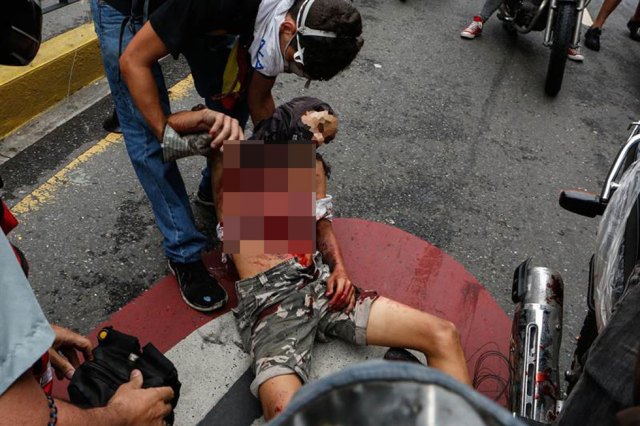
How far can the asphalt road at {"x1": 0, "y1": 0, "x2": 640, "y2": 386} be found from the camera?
2689 millimetres

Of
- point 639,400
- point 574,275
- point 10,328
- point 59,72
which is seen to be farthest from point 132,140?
point 574,275

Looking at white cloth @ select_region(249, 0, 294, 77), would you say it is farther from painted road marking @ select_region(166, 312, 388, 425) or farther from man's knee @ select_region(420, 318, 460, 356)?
man's knee @ select_region(420, 318, 460, 356)

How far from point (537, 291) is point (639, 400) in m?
1.19

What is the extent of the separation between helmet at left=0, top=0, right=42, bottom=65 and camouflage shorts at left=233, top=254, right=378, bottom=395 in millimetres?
1024

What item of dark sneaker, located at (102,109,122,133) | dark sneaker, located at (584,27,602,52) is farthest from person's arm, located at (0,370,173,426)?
dark sneaker, located at (584,27,602,52)

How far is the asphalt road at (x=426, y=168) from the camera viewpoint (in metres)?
2.69

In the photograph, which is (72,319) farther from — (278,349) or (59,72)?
(59,72)

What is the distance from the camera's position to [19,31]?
143 cm

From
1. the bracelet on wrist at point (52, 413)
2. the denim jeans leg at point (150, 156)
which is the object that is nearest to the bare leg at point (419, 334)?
the denim jeans leg at point (150, 156)

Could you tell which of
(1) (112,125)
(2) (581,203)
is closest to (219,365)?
(2) (581,203)

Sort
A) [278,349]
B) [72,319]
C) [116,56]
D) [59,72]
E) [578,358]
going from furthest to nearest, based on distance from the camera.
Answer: [59,72], [72,319], [116,56], [278,349], [578,358]

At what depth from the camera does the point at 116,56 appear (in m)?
2.15

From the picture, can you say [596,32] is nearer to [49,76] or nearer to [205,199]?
[205,199]

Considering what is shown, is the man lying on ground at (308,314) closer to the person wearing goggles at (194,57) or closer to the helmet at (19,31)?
the person wearing goggles at (194,57)
